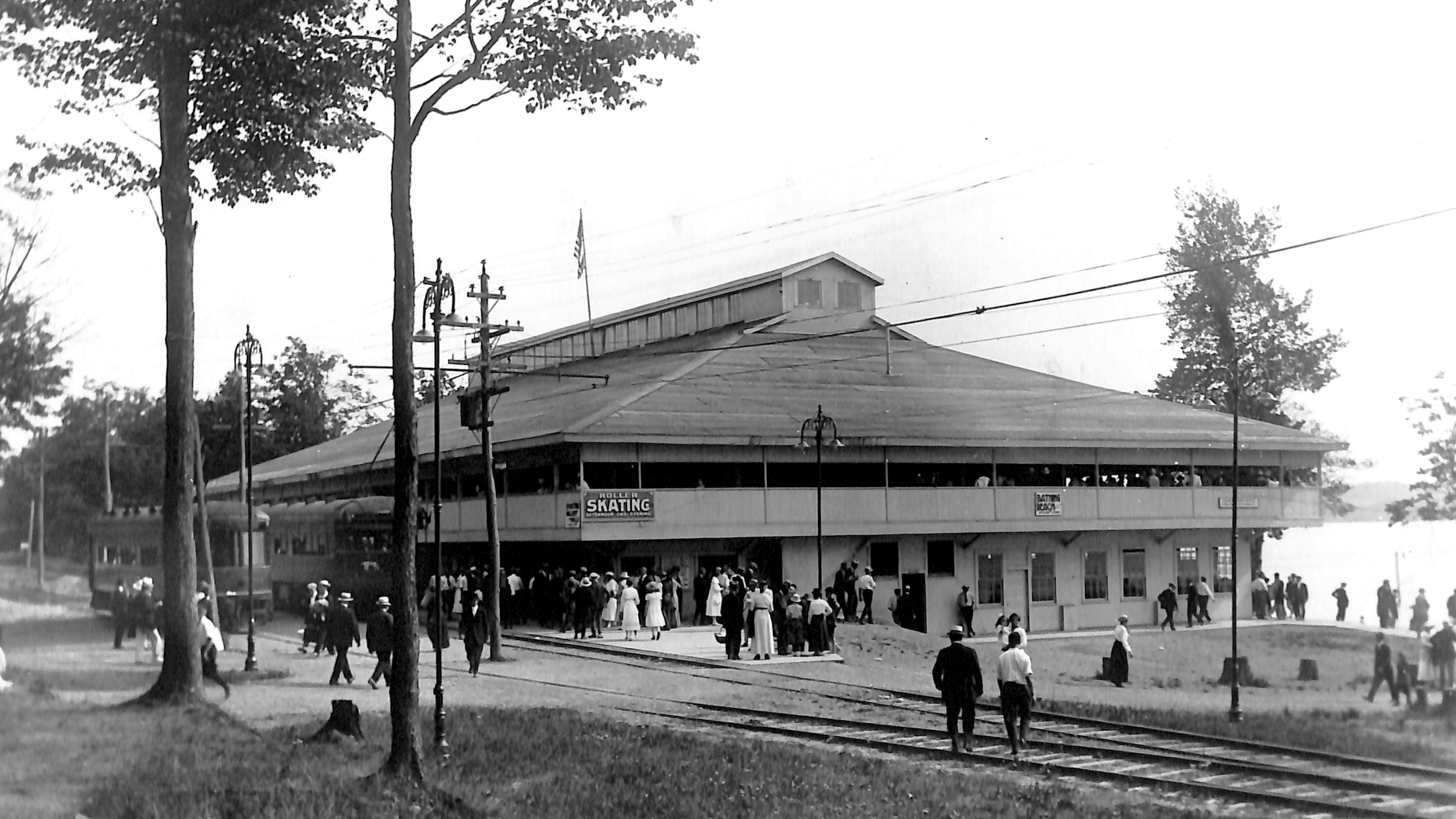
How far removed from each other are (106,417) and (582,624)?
18.2 metres

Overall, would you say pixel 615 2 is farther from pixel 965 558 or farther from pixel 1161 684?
pixel 965 558

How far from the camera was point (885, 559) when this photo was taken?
3938cm

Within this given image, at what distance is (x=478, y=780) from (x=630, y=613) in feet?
61.2

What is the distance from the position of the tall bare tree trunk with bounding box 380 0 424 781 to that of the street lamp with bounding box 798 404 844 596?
17.0 m

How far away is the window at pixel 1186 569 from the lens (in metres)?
37.1

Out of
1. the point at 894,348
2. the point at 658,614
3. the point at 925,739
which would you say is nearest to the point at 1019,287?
the point at 925,739

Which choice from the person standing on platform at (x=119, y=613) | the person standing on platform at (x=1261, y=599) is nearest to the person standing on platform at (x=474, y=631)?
the person standing on platform at (x=119, y=613)

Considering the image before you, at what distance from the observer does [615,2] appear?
17.1m

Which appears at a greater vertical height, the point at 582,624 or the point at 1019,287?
the point at 1019,287

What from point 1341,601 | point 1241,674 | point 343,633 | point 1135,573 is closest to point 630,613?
point 343,633

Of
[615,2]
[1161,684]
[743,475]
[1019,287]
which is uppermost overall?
[615,2]

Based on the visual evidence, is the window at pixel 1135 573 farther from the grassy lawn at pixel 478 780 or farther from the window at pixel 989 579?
the grassy lawn at pixel 478 780

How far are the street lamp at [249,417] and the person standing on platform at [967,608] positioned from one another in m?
15.4

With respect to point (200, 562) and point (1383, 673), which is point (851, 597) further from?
point (1383, 673)
